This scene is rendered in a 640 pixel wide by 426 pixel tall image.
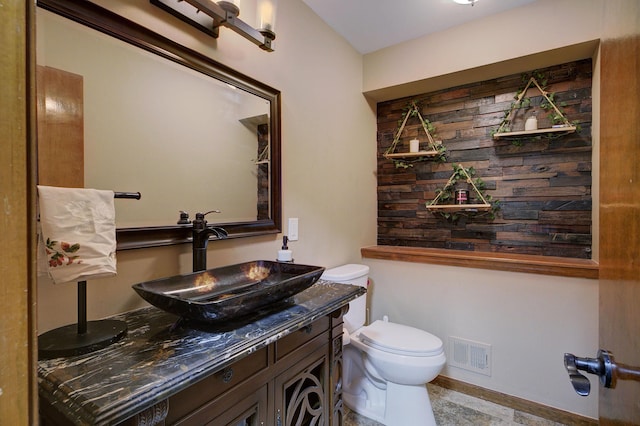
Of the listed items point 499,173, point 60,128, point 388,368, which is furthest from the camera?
point 499,173

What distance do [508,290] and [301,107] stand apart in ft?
5.89

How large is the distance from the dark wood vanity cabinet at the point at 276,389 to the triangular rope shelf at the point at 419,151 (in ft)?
5.42

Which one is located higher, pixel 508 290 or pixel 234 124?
pixel 234 124

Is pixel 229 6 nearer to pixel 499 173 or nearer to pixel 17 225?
pixel 17 225

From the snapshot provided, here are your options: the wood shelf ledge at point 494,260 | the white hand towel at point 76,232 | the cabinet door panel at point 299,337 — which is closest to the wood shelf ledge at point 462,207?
the wood shelf ledge at point 494,260

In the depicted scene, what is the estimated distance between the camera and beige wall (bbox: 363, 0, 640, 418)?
6.15ft

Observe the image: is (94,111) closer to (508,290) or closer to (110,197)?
(110,197)

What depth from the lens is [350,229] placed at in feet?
8.15

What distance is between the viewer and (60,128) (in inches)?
38.3

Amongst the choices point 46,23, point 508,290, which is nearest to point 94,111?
point 46,23

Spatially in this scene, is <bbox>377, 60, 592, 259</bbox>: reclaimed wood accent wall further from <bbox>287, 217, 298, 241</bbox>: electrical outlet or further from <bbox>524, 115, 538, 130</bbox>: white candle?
<bbox>287, 217, 298, 241</bbox>: electrical outlet

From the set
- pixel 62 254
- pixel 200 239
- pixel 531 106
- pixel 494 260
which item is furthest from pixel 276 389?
pixel 531 106

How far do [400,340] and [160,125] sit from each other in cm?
167

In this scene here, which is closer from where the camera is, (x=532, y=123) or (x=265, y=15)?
(x=265, y=15)
